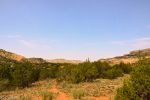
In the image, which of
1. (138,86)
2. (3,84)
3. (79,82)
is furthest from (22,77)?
(138,86)

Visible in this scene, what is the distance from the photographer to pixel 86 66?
39.0 meters

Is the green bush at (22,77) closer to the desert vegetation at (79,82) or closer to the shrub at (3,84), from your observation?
the desert vegetation at (79,82)

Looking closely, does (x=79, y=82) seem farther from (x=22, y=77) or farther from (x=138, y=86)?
(x=138, y=86)

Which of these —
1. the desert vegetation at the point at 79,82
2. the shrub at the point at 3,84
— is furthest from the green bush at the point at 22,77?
the shrub at the point at 3,84

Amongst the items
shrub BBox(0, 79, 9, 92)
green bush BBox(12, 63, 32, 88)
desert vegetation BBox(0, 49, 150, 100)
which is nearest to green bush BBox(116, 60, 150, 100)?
desert vegetation BBox(0, 49, 150, 100)

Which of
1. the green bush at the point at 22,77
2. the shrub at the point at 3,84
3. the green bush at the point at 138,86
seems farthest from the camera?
the green bush at the point at 22,77

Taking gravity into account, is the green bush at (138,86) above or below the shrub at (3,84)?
above

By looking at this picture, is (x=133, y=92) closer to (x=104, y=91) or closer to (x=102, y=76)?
(x=104, y=91)

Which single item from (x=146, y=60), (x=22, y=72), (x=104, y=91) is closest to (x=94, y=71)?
(x=22, y=72)

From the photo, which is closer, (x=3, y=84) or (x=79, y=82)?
(x=3, y=84)

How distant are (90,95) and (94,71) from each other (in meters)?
14.8

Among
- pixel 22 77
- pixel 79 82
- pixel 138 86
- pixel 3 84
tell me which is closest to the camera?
pixel 138 86

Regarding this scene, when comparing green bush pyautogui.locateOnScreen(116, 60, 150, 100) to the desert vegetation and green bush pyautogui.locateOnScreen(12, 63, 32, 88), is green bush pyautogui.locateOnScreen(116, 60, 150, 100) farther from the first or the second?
green bush pyautogui.locateOnScreen(12, 63, 32, 88)

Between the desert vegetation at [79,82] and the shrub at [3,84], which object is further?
the shrub at [3,84]
